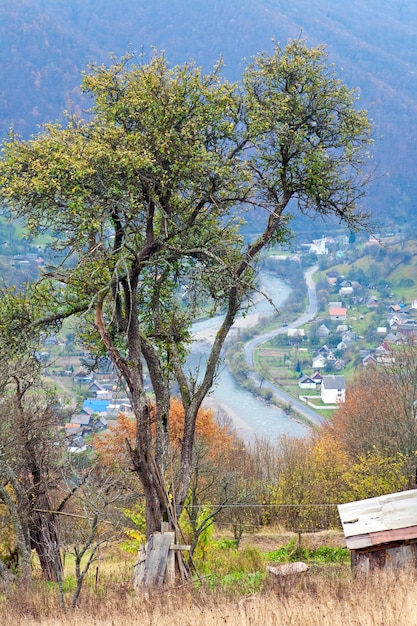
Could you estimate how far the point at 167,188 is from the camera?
10.2m

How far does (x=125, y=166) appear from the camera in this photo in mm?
9555

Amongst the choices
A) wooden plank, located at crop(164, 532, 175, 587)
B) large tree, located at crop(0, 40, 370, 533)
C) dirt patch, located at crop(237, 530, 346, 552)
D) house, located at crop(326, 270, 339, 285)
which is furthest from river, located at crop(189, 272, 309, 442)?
house, located at crop(326, 270, 339, 285)

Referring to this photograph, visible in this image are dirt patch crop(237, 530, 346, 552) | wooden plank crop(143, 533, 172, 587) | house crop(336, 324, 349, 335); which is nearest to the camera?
wooden plank crop(143, 533, 172, 587)

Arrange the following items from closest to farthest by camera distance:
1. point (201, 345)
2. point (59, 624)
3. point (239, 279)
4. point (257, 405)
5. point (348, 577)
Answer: point (59, 624)
point (348, 577)
point (239, 279)
point (257, 405)
point (201, 345)

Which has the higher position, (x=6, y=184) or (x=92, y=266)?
(x=6, y=184)

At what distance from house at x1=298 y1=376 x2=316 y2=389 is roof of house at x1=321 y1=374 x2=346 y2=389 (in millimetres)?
7325

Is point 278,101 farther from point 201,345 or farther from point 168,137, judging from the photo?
point 201,345

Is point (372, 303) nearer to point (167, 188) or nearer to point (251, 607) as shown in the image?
point (167, 188)

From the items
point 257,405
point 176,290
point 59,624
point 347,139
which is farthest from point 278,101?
point 257,405

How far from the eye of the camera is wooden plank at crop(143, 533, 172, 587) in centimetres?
934

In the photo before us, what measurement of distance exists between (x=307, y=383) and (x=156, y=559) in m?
88.3

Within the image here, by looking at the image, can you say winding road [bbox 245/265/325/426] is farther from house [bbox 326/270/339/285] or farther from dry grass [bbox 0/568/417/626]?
dry grass [bbox 0/568/417/626]

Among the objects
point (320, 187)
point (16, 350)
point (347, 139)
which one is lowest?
point (16, 350)

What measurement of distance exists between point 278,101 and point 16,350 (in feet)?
17.4
